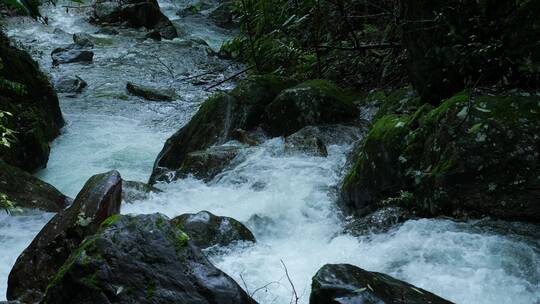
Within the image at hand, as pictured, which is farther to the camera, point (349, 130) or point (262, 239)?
point (349, 130)

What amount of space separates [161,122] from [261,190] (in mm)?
4913

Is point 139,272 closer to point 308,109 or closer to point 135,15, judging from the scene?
point 308,109

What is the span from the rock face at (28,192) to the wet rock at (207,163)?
5.02 feet

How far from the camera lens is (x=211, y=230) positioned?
4.82 m

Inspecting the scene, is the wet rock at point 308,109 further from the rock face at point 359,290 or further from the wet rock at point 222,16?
the wet rock at point 222,16

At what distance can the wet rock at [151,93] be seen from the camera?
1174 cm

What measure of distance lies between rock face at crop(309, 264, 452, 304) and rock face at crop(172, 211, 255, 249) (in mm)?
1781

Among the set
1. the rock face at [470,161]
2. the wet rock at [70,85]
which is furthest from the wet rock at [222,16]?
the rock face at [470,161]

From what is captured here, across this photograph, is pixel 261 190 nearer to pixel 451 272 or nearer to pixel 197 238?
pixel 197 238

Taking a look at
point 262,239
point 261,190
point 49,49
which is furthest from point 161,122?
point 49,49

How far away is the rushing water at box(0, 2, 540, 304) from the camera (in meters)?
3.63

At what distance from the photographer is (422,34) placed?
17.6 feet

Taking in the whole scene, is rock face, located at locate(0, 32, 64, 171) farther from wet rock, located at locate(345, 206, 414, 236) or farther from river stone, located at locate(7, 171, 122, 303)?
wet rock, located at locate(345, 206, 414, 236)

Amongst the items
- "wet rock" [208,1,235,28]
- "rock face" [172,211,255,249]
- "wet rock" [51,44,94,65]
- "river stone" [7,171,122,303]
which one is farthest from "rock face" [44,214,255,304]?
"wet rock" [208,1,235,28]
